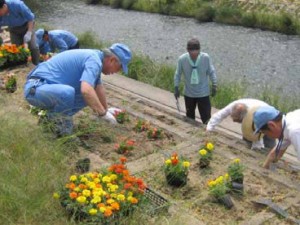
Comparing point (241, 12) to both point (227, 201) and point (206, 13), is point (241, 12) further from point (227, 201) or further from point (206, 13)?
point (227, 201)

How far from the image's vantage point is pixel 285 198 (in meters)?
4.18

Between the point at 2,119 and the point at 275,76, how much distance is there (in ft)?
34.2

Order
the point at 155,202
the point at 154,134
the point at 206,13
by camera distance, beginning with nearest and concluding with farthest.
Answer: the point at 155,202, the point at 154,134, the point at 206,13

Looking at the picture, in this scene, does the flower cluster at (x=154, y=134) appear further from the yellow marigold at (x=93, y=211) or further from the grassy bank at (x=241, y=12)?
the grassy bank at (x=241, y=12)

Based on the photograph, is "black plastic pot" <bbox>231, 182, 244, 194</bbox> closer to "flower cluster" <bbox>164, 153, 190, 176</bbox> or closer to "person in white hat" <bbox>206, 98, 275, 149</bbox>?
"flower cluster" <bbox>164, 153, 190, 176</bbox>

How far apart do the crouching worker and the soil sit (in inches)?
10.9

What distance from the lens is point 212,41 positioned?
55.6 feet

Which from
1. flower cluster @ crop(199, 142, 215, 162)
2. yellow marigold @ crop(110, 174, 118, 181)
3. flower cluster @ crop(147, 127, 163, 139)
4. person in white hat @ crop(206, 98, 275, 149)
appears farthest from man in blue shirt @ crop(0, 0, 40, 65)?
yellow marigold @ crop(110, 174, 118, 181)

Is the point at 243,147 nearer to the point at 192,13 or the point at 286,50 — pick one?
the point at 286,50

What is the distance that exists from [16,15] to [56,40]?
77 centimetres

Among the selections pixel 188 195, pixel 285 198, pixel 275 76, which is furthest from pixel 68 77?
pixel 275 76

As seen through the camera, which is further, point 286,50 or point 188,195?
point 286,50

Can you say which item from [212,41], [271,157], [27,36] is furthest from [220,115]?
[212,41]

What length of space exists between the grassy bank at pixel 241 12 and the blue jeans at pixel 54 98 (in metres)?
13.8
